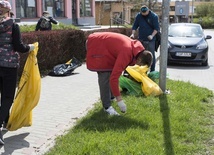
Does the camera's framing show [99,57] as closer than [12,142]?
No

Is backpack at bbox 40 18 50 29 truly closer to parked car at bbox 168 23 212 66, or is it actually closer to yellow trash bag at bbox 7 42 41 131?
parked car at bbox 168 23 212 66

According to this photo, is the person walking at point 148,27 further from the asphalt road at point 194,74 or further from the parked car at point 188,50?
the parked car at point 188,50

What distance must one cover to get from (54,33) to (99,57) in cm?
511

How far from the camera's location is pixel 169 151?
4.01m

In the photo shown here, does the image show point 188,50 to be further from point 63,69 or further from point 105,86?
point 105,86

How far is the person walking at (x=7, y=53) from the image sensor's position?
13.6 feet

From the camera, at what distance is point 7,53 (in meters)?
4.23

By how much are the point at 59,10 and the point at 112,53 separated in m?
23.0

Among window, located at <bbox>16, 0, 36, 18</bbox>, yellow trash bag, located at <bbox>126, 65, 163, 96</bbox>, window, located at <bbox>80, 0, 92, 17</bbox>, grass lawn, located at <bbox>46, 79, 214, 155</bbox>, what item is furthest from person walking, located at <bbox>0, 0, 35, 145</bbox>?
window, located at <bbox>80, 0, 92, 17</bbox>

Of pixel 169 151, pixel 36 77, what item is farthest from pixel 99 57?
pixel 169 151

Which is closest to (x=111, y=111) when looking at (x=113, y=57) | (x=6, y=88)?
(x=113, y=57)

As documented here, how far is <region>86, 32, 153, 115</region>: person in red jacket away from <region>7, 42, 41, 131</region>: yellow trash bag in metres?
0.93

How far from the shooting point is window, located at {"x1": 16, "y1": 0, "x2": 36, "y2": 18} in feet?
72.1

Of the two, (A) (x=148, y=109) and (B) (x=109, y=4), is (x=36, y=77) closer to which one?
(A) (x=148, y=109)
